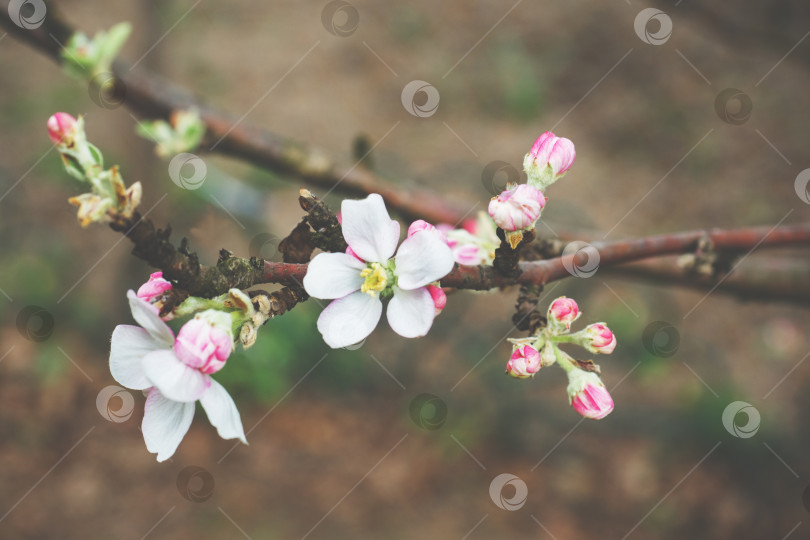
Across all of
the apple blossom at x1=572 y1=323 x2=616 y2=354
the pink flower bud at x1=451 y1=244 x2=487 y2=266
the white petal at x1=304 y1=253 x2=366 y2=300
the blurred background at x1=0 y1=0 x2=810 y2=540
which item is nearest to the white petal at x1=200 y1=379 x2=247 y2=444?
the white petal at x1=304 y1=253 x2=366 y2=300

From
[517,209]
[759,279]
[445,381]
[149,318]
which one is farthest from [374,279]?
[445,381]

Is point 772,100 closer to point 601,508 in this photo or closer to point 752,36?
point 752,36

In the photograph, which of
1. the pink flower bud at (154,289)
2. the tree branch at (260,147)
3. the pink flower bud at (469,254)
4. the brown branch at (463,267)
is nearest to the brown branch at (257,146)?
the tree branch at (260,147)

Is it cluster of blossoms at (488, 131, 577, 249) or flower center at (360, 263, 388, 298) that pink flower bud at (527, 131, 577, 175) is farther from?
flower center at (360, 263, 388, 298)

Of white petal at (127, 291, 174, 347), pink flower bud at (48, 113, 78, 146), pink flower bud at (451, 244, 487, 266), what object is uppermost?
pink flower bud at (451, 244, 487, 266)

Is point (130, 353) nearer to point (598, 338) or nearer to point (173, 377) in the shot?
point (173, 377)

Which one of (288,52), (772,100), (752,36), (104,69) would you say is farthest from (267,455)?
(772,100)
